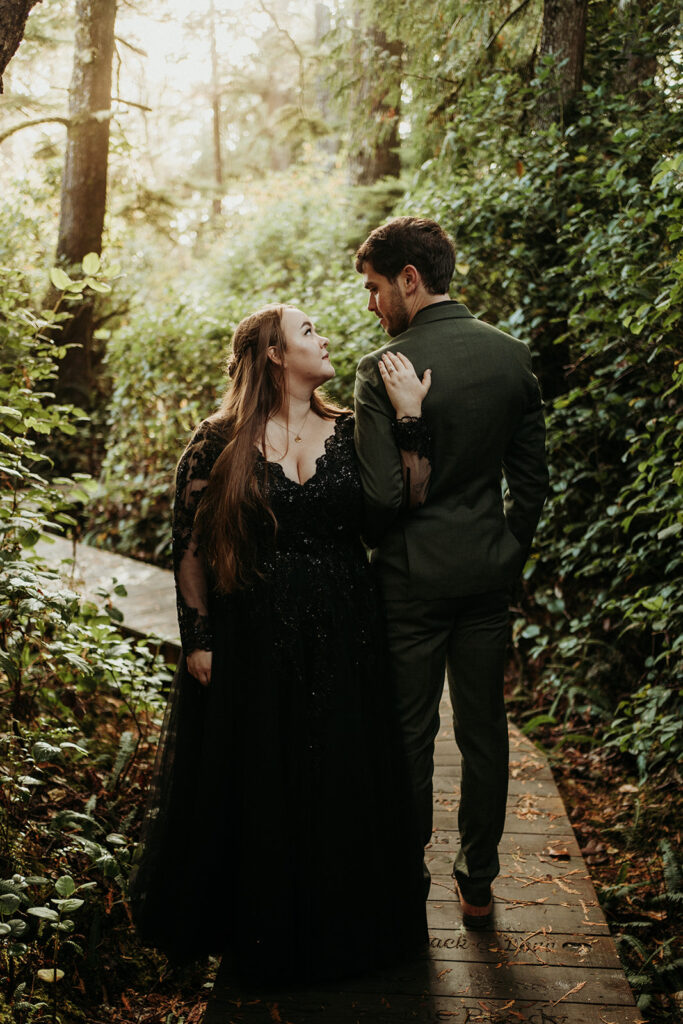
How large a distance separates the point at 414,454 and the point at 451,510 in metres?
0.22

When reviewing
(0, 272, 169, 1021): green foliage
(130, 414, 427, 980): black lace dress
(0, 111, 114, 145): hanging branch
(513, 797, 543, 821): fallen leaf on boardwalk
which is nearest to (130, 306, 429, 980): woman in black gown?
(130, 414, 427, 980): black lace dress

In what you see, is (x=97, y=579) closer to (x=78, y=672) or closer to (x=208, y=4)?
(x=78, y=672)

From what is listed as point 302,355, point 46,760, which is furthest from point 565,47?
point 46,760

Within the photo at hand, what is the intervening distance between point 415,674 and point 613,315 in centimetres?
243

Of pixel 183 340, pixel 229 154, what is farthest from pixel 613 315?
pixel 229 154

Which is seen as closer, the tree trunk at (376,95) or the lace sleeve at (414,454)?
the lace sleeve at (414,454)

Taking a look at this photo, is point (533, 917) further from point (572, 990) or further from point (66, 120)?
point (66, 120)

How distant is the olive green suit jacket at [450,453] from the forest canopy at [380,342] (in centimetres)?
110

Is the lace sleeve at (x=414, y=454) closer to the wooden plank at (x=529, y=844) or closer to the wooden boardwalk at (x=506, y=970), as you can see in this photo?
the wooden boardwalk at (x=506, y=970)

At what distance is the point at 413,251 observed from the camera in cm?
256

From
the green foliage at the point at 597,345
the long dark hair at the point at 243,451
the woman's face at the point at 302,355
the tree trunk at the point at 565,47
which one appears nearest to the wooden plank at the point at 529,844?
the green foliage at the point at 597,345

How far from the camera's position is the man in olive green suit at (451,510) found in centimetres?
254

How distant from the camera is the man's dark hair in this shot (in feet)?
8.34

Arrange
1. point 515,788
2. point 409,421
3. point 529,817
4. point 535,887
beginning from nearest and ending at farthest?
1. point 409,421
2. point 535,887
3. point 529,817
4. point 515,788
